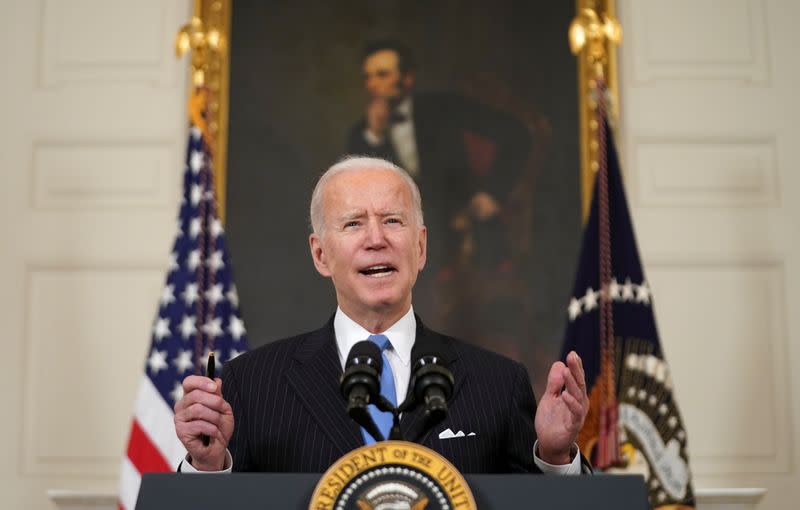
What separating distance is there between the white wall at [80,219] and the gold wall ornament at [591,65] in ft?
7.23

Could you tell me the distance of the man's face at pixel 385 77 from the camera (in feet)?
19.4

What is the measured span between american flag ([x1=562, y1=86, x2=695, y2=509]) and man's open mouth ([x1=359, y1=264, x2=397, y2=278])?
236 cm

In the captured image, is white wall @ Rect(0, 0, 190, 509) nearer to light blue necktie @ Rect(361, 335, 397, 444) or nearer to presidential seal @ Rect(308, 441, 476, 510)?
light blue necktie @ Rect(361, 335, 397, 444)

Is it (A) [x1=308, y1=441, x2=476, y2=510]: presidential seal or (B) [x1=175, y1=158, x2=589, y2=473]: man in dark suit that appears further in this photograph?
(B) [x1=175, y1=158, x2=589, y2=473]: man in dark suit

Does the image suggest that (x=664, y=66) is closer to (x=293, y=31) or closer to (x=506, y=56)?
(x=506, y=56)

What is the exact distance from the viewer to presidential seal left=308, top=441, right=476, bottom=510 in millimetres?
1818

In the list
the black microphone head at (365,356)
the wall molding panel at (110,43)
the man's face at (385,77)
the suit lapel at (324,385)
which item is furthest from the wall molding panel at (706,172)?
the black microphone head at (365,356)

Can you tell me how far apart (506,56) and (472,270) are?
1.26 meters

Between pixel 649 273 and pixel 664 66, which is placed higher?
pixel 664 66

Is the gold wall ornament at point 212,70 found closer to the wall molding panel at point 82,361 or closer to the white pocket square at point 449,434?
the wall molding panel at point 82,361

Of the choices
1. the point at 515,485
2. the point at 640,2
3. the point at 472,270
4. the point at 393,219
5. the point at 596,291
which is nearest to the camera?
the point at 515,485

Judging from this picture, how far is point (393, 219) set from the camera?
2879mm

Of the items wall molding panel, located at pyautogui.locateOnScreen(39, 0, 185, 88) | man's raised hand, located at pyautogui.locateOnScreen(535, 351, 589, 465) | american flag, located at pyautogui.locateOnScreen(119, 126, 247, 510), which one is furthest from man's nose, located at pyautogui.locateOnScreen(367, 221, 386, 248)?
wall molding panel, located at pyautogui.locateOnScreen(39, 0, 185, 88)

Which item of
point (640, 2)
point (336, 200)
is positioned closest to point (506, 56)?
point (640, 2)
